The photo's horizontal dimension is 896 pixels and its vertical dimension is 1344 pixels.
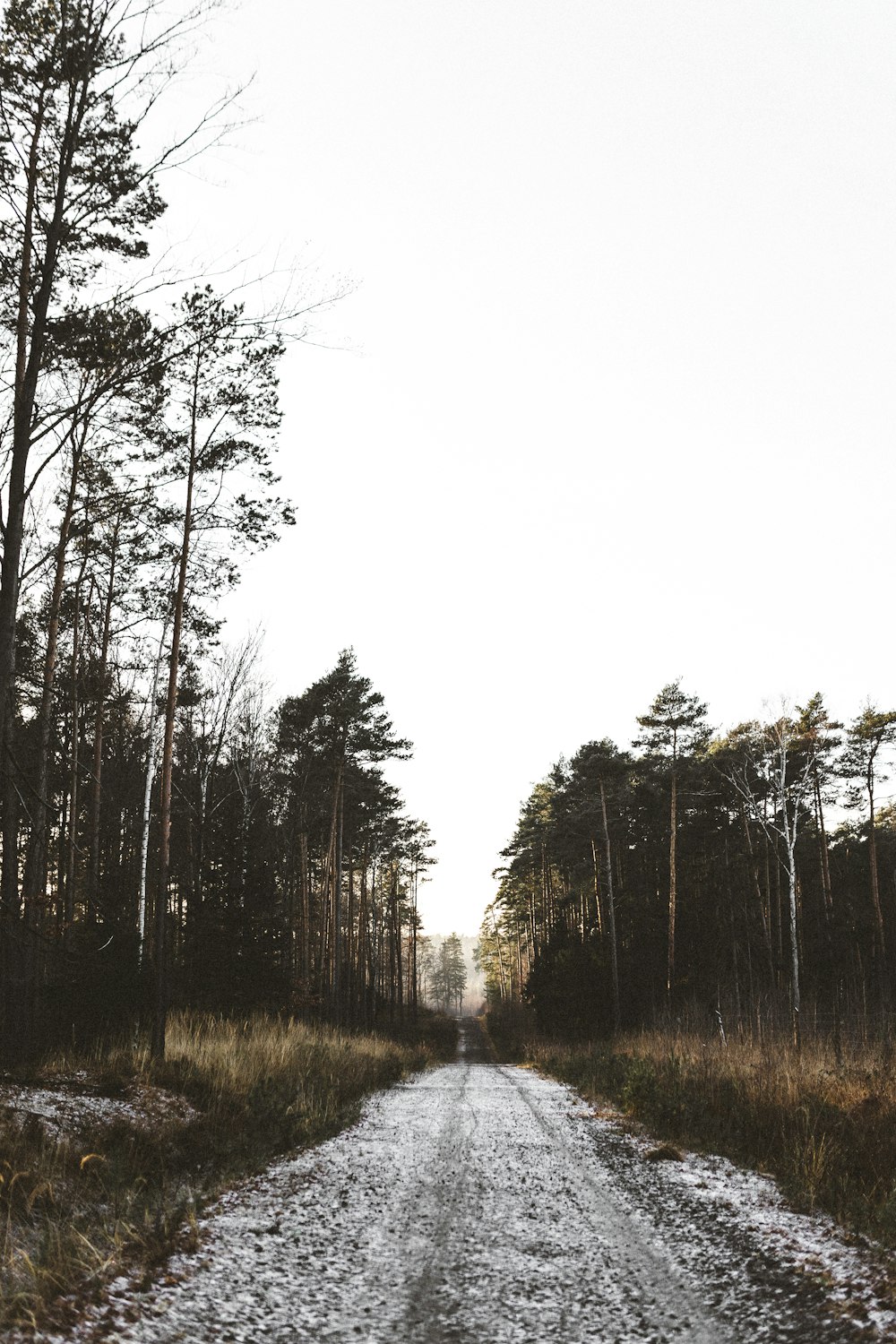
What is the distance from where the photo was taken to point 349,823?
3766 cm

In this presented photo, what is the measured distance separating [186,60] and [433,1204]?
9796 mm

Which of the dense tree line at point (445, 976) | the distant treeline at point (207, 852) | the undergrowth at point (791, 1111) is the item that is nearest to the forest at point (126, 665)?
the distant treeline at point (207, 852)

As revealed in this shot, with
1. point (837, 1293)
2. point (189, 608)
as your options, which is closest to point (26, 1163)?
point (837, 1293)

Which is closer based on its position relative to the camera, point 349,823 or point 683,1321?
point 683,1321

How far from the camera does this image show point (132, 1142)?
277 inches

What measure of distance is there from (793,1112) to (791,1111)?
3.4 inches

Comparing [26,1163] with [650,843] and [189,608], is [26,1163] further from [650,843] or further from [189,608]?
[650,843]

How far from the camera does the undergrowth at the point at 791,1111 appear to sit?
6289 millimetres

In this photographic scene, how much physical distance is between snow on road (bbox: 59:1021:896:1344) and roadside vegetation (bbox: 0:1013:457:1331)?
0.30 m

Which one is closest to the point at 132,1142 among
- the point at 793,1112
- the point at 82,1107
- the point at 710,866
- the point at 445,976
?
the point at 82,1107

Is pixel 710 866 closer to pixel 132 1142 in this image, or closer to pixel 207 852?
pixel 207 852

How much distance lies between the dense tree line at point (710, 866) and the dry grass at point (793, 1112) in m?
15.4

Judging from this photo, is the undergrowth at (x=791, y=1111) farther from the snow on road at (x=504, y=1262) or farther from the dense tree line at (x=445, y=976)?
the dense tree line at (x=445, y=976)

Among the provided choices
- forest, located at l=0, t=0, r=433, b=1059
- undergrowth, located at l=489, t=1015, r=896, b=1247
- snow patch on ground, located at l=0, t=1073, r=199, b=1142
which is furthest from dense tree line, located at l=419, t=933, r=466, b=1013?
snow patch on ground, located at l=0, t=1073, r=199, b=1142
